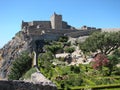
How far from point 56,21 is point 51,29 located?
314 inches

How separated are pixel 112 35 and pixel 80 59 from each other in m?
7.51

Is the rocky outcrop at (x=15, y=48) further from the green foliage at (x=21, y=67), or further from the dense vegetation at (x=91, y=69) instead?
the green foliage at (x=21, y=67)

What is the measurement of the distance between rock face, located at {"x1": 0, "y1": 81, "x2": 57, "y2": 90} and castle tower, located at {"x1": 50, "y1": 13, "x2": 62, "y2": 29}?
279ft

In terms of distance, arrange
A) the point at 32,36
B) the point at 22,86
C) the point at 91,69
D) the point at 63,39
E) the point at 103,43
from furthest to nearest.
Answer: the point at 32,36, the point at 63,39, the point at 103,43, the point at 91,69, the point at 22,86

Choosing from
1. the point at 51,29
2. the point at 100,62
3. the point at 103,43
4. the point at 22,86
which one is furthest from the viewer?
the point at 51,29

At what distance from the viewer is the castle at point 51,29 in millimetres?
83250

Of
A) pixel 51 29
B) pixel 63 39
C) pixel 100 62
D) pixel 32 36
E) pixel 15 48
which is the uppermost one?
pixel 51 29

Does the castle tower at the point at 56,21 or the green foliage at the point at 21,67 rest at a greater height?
the castle tower at the point at 56,21

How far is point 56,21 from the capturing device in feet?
309

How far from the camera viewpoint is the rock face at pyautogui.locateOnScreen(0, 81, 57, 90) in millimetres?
7730

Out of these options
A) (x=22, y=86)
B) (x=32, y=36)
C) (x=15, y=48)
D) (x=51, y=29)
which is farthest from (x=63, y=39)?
(x=22, y=86)

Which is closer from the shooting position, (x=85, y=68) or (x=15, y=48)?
(x=85, y=68)

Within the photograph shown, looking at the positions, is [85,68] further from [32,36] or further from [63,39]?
[32,36]

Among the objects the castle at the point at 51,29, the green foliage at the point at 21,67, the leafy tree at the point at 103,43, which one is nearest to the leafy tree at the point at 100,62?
the green foliage at the point at 21,67
